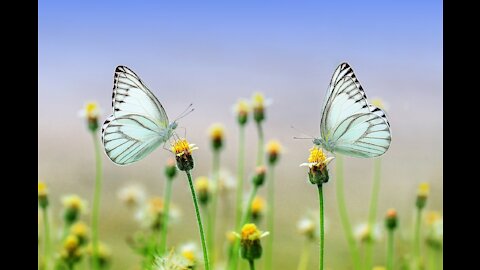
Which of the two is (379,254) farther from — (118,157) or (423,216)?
(118,157)

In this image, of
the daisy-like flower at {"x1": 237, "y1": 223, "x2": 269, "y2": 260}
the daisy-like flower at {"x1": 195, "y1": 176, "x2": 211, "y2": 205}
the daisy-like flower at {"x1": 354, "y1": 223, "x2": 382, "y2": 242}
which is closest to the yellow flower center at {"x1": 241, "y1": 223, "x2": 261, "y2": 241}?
the daisy-like flower at {"x1": 237, "y1": 223, "x2": 269, "y2": 260}

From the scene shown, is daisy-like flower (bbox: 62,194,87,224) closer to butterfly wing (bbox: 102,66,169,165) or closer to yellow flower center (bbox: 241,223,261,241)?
butterfly wing (bbox: 102,66,169,165)

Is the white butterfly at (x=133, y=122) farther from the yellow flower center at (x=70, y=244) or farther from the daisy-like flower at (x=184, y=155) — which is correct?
the yellow flower center at (x=70, y=244)

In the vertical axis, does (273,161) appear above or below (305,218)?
above

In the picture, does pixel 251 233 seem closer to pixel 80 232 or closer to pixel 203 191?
pixel 203 191

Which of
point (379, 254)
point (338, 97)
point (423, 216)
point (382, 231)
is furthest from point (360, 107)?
point (379, 254)

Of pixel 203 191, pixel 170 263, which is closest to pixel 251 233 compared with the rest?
pixel 170 263

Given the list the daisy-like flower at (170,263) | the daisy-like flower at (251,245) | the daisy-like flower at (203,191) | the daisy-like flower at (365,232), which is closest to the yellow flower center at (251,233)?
the daisy-like flower at (251,245)
